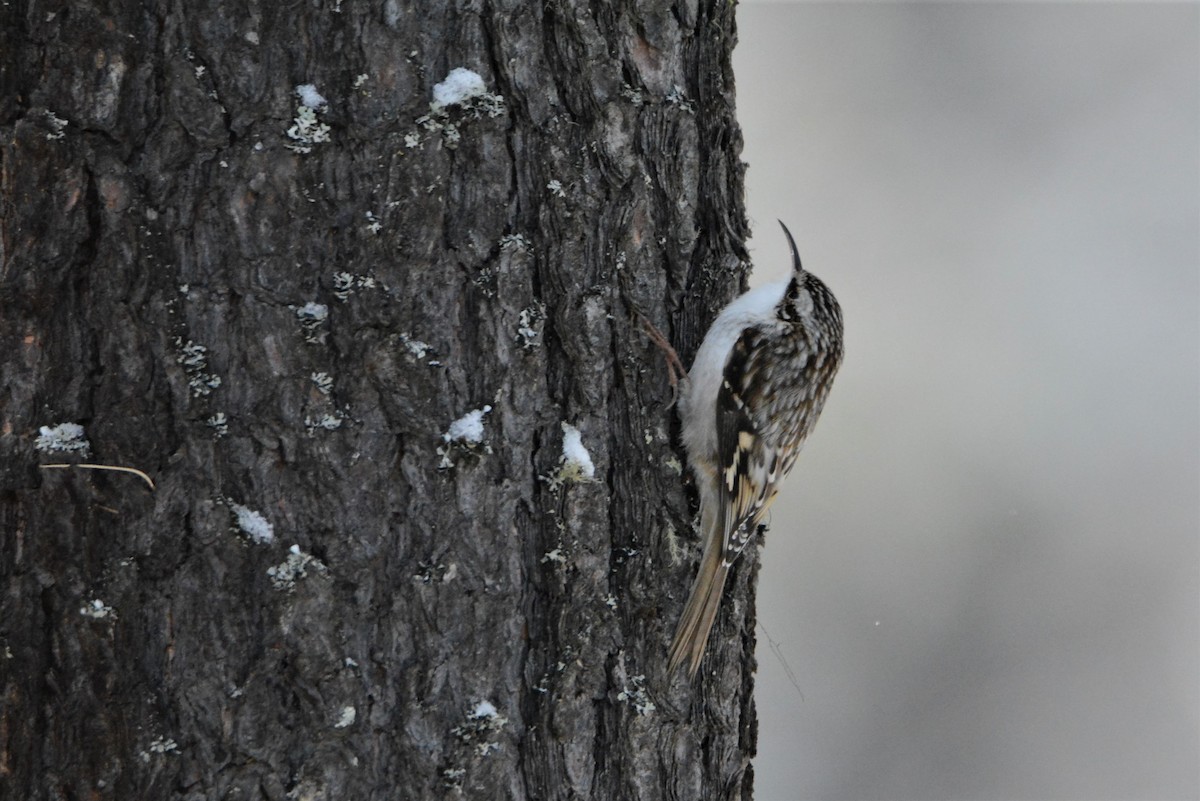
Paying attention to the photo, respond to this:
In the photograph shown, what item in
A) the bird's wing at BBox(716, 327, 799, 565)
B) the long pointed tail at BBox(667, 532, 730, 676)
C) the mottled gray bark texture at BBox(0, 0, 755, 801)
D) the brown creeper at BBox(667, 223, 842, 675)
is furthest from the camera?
the bird's wing at BBox(716, 327, 799, 565)

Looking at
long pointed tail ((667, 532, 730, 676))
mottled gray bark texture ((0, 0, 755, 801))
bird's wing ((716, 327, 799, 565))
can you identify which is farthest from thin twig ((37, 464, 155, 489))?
bird's wing ((716, 327, 799, 565))

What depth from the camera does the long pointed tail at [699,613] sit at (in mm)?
1818

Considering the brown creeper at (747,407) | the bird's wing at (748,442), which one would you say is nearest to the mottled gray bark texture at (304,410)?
the brown creeper at (747,407)

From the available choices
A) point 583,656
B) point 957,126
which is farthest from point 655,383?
point 957,126

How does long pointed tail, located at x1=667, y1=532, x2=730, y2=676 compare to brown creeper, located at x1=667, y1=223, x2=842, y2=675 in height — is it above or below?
below

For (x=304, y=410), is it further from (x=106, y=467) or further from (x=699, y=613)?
(x=699, y=613)

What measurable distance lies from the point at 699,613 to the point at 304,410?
0.71 m

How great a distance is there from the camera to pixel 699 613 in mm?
1848

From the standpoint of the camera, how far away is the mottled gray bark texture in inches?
59.6

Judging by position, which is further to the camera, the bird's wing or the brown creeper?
the bird's wing

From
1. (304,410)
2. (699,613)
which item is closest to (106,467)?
(304,410)

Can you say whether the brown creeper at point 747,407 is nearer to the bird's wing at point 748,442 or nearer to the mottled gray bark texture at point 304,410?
the bird's wing at point 748,442

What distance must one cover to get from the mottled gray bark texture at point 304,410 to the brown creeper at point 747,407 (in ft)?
0.80

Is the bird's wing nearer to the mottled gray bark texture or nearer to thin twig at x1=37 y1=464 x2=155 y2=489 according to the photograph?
the mottled gray bark texture
